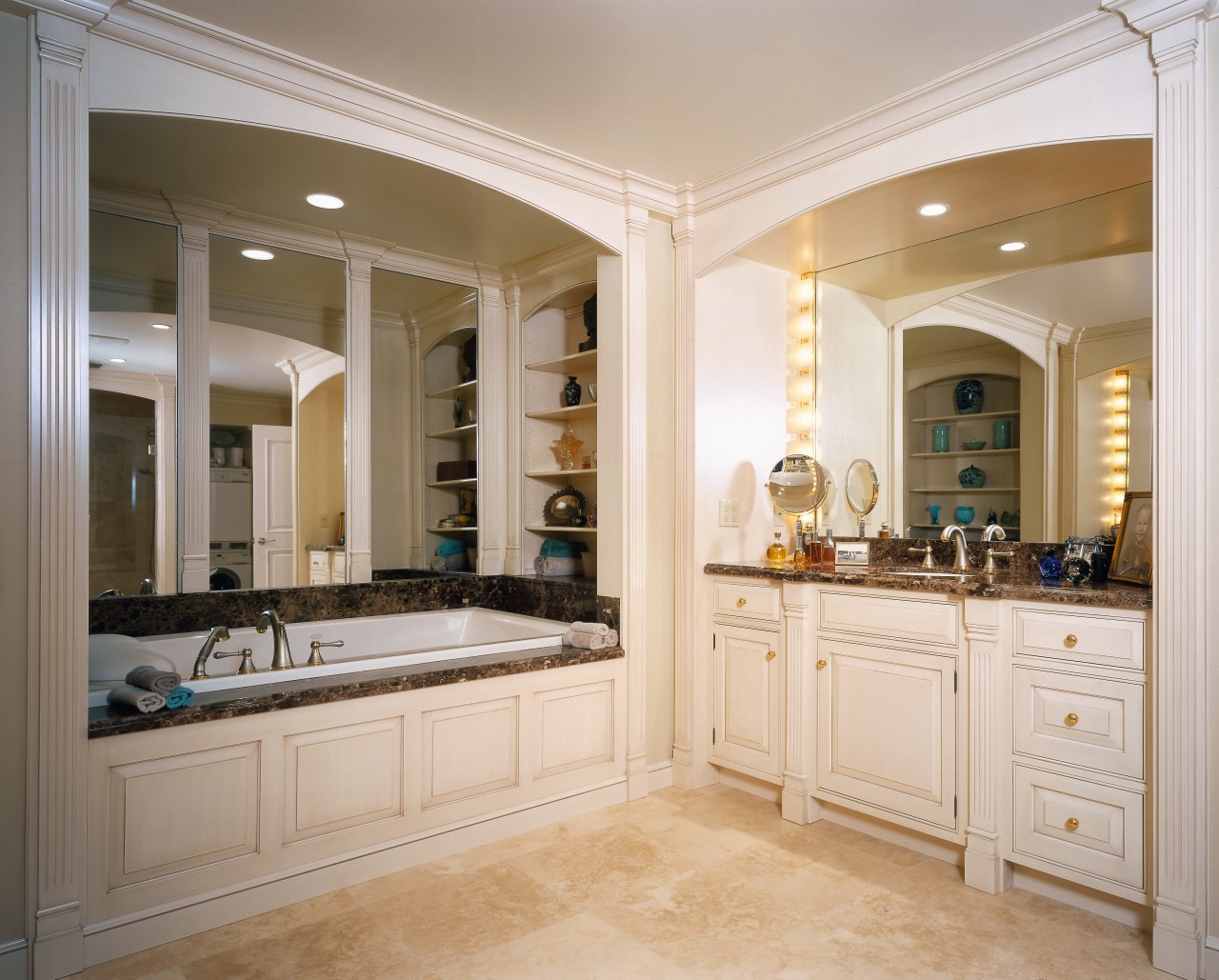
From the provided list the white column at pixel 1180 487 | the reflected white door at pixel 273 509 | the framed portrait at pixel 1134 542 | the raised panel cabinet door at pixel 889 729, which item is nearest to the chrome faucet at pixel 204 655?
the reflected white door at pixel 273 509

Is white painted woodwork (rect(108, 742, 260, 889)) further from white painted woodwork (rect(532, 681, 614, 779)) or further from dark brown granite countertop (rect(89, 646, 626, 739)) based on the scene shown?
white painted woodwork (rect(532, 681, 614, 779))

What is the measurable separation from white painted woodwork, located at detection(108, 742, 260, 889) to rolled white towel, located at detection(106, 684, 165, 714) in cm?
15

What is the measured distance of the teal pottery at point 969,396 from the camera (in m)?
3.23

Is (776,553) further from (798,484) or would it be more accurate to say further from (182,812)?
(182,812)

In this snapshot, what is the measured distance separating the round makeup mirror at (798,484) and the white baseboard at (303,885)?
4.66 ft

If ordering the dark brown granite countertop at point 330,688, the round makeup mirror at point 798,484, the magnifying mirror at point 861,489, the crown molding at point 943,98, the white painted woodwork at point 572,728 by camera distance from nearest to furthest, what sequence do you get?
the dark brown granite countertop at point 330,688
the crown molding at point 943,98
the white painted woodwork at point 572,728
the round makeup mirror at point 798,484
the magnifying mirror at point 861,489

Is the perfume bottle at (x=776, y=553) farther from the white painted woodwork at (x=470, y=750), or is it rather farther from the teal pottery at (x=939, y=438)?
the white painted woodwork at (x=470, y=750)

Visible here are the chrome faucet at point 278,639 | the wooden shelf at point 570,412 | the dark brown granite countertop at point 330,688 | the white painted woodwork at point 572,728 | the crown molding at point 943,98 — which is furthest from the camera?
the wooden shelf at point 570,412

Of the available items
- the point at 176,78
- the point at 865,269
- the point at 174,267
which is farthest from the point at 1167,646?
the point at 174,267

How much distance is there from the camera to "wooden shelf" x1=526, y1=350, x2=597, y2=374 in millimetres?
4130

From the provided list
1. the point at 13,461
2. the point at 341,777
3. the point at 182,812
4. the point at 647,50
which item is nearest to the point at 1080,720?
the point at 341,777

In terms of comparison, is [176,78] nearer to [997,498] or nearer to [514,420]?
[514,420]

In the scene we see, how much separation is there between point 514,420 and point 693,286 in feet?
4.32

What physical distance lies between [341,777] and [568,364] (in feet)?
7.96
